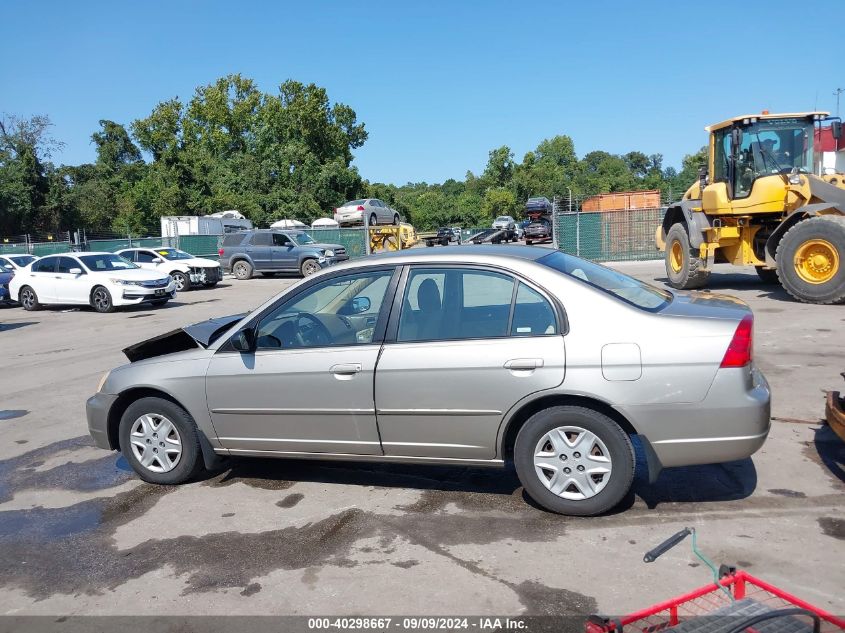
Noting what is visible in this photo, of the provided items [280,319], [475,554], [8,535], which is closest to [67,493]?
[8,535]

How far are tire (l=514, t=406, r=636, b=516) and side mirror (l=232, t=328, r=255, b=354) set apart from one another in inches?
76.3

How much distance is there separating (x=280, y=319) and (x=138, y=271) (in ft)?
48.9

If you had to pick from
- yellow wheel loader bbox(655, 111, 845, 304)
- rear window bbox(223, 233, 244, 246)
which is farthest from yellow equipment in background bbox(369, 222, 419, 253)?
yellow wheel loader bbox(655, 111, 845, 304)

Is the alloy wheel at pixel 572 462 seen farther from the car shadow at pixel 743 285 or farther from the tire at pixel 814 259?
the car shadow at pixel 743 285

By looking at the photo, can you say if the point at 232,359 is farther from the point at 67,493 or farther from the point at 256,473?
the point at 67,493

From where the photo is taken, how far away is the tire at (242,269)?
92.0ft

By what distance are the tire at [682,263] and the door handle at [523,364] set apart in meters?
11.9

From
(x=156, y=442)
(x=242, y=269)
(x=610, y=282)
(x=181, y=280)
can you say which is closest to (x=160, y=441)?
(x=156, y=442)

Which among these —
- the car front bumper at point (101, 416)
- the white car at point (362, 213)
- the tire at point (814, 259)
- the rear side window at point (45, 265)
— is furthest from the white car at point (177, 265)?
the car front bumper at point (101, 416)

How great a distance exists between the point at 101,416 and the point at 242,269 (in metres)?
23.4

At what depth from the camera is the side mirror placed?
16.1 feet

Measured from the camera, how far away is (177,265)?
23188mm

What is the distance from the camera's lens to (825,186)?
12828 mm

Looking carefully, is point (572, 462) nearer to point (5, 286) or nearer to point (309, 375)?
point (309, 375)
